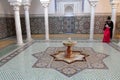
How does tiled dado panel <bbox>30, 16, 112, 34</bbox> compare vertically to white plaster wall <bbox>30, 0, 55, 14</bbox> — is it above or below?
below

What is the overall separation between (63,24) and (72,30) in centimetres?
62

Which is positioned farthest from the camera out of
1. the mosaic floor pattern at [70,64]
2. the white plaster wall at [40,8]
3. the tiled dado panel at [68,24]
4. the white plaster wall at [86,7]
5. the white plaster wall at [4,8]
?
the tiled dado panel at [68,24]

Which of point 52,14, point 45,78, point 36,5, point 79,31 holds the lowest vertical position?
point 45,78

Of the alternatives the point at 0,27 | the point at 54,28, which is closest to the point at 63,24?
the point at 54,28

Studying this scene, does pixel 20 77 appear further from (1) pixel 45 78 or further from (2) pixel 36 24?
(2) pixel 36 24

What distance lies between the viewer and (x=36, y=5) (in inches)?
295

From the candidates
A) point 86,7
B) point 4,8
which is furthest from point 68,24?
point 4,8

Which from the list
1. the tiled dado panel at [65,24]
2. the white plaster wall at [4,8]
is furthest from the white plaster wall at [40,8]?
the tiled dado panel at [65,24]

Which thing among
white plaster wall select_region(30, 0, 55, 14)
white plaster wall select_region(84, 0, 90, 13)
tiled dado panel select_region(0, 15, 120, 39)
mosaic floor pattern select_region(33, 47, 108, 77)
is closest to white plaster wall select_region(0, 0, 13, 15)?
tiled dado panel select_region(0, 15, 120, 39)

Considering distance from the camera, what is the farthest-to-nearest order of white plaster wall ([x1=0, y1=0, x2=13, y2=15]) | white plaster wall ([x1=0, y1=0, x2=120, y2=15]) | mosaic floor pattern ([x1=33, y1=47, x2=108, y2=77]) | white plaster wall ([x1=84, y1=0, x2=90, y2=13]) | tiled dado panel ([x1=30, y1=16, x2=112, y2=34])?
tiled dado panel ([x1=30, y1=16, x2=112, y2=34])
white plaster wall ([x1=84, y1=0, x2=90, y2=13])
white plaster wall ([x1=0, y1=0, x2=120, y2=15])
white plaster wall ([x1=0, y1=0, x2=13, y2=15])
mosaic floor pattern ([x1=33, y1=47, x2=108, y2=77])

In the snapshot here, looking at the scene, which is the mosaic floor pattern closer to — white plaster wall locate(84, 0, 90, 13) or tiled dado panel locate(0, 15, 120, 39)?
tiled dado panel locate(0, 15, 120, 39)

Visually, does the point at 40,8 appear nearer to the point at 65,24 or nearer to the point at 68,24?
the point at 65,24

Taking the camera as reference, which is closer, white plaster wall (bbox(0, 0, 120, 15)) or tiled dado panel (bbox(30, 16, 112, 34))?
white plaster wall (bbox(0, 0, 120, 15))

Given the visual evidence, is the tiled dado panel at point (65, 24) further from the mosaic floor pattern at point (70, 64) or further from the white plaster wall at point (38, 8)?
the mosaic floor pattern at point (70, 64)
